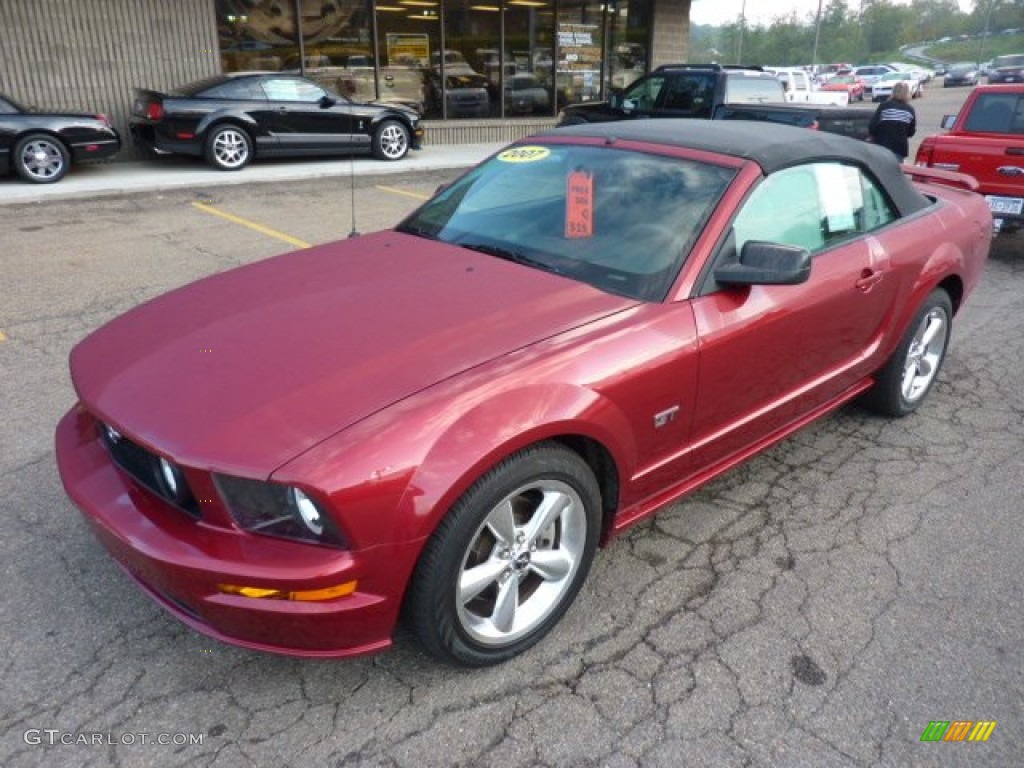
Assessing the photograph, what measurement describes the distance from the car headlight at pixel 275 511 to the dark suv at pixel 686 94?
1094cm

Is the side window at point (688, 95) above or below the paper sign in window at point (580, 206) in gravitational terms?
above

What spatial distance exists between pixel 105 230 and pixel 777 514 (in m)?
7.82

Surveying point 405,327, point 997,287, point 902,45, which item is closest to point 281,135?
point 997,287

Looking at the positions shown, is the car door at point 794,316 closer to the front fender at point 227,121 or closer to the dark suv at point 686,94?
the dark suv at point 686,94

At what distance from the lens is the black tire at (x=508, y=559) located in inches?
87.0

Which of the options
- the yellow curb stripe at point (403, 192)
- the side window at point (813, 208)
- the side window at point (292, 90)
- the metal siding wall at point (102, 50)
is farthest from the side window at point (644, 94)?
the side window at point (813, 208)

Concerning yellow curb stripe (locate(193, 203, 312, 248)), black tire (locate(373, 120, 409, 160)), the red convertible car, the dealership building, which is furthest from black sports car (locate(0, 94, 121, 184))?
the red convertible car

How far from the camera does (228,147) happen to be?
11.7 metres

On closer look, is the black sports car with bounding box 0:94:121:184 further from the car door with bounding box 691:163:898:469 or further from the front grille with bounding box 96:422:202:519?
the car door with bounding box 691:163:898:469

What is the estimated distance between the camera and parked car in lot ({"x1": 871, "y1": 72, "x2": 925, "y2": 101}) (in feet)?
138

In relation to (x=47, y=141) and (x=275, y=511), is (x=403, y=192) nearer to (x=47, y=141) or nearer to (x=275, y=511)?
(x=47, y=141)

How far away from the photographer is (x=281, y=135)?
12141mm

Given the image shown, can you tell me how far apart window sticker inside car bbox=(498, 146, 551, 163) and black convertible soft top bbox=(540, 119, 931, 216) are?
128 millimetres

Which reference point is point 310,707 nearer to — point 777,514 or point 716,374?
point 716,374
